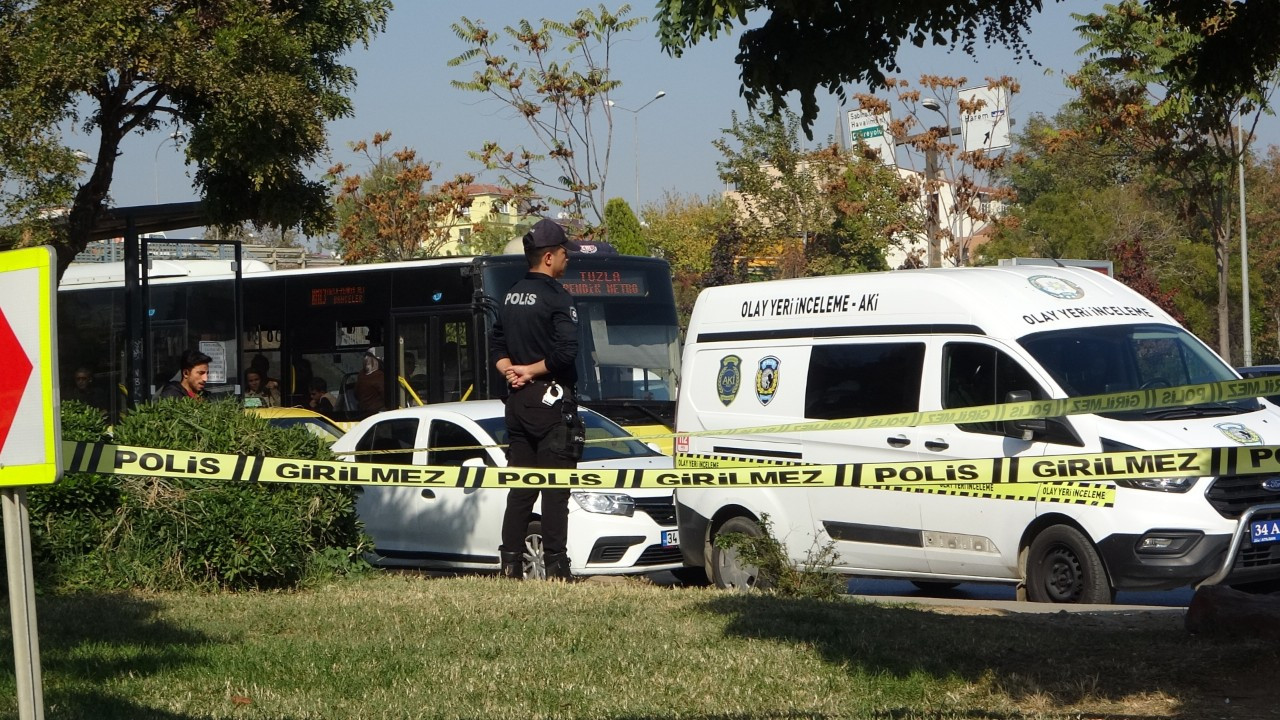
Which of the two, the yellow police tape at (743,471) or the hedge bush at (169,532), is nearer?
the yellow police tape at (743,471)

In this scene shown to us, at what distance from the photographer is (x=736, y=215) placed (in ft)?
152

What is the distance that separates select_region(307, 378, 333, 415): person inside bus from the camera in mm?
20516

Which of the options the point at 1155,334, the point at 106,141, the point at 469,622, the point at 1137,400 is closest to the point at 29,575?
the point at 469,622

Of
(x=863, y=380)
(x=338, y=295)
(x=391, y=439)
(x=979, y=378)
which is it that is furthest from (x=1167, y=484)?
(x=338, y=295)

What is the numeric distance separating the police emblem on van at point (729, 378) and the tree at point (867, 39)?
538cm

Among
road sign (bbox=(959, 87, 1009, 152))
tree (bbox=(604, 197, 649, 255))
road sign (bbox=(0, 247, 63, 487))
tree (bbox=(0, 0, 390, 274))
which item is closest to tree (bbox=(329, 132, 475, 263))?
tree (bbox=(604, 197, 649, 255))

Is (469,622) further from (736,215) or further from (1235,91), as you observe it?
(736,215)

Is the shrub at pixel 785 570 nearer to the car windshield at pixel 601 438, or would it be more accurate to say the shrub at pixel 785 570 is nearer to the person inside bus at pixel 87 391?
the car windshield at pixel 601 438

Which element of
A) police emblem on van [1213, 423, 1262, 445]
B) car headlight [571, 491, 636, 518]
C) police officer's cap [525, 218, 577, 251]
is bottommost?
car headlight [571, 491, 636, 518]

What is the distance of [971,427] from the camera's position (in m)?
9.68

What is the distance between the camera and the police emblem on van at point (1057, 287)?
998 cm

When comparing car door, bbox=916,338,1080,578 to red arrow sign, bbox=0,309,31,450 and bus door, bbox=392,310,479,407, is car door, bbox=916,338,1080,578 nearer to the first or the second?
red arrow sign, bbox=0,309,31,450

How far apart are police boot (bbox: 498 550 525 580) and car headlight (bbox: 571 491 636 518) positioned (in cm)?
219

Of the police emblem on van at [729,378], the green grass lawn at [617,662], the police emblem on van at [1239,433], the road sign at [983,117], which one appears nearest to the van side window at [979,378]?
the police emblem on van at [1239,433]
